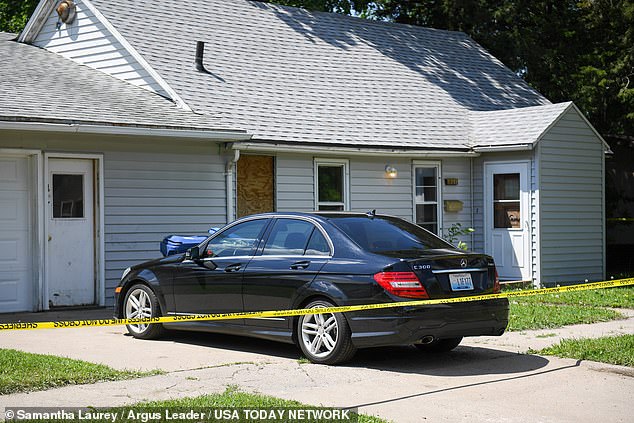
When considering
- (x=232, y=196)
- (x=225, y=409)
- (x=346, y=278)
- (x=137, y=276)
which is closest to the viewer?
(x=225, y=409)

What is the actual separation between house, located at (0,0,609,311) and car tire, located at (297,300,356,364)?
19.3ft

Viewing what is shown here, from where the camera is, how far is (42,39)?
19.2 m

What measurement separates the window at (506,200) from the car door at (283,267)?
33.2 ft

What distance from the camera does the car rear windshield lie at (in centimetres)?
977

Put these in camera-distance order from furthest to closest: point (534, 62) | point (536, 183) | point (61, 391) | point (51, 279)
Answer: point (534, 62) < point (536, 183) < point (51, 279) < point (61, 391)

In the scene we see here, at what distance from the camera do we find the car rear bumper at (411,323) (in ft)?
29.5

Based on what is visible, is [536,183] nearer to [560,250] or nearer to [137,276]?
[560,250]

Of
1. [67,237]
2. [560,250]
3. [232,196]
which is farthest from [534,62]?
[67,237]

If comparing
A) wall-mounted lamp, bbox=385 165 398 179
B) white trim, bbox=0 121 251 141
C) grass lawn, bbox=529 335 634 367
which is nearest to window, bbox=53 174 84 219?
white trim, bbox=0 121 251 141

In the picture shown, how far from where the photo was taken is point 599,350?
10195 mm

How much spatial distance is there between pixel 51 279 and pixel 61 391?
6639 mm

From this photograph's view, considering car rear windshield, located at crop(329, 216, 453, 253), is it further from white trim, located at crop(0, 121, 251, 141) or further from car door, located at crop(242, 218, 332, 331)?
white trim, located at crop(0, 121, 251, 141)

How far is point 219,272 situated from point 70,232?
508cm

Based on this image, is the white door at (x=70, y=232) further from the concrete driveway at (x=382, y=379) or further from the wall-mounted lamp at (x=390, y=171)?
the wall-mounted lamp at (x=390, y=171)
